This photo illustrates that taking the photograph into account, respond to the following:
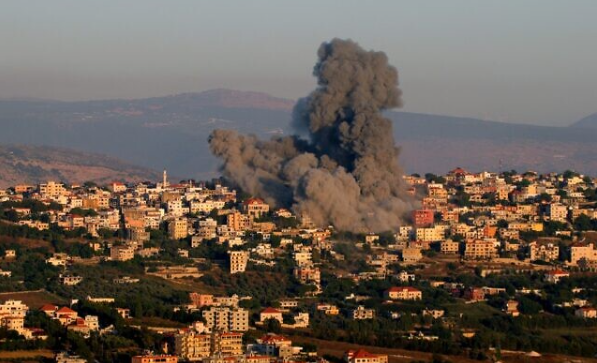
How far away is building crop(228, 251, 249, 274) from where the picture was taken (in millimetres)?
86438

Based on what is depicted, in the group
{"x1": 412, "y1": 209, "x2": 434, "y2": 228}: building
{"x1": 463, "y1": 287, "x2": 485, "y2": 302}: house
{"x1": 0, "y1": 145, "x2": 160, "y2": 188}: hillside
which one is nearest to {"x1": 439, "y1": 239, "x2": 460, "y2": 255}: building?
{"x1": 412, "y1": 209, "x2": 434, "y2": 228}: building

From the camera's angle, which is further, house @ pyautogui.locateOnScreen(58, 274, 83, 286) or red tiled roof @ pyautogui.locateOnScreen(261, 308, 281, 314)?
house @ pyautogui.locateOnScreen(58, 274, 83, 286)

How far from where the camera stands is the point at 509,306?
3137 inches

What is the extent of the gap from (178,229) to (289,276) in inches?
396

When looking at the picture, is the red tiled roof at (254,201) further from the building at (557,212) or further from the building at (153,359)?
the building at (153,359)

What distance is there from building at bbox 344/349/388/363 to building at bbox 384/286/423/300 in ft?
54.0

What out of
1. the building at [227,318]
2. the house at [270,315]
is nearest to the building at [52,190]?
the house at [270,315]

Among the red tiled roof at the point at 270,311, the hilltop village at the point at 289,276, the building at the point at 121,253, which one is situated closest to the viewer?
the hilltop village at the point at 289,276

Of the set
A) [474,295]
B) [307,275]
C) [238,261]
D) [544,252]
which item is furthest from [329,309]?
[544,252]

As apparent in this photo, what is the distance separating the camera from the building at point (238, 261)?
284 feet

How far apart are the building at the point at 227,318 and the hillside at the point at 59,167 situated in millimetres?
81954

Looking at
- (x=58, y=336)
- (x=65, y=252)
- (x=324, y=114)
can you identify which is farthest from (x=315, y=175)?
(x=58, y=336)

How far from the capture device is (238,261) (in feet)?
285

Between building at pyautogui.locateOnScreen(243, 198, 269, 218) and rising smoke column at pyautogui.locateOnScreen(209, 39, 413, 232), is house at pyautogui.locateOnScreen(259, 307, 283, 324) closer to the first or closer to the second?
rising smoke column at pyautogui.locateOnScreen(209, 39, 413, 232)
